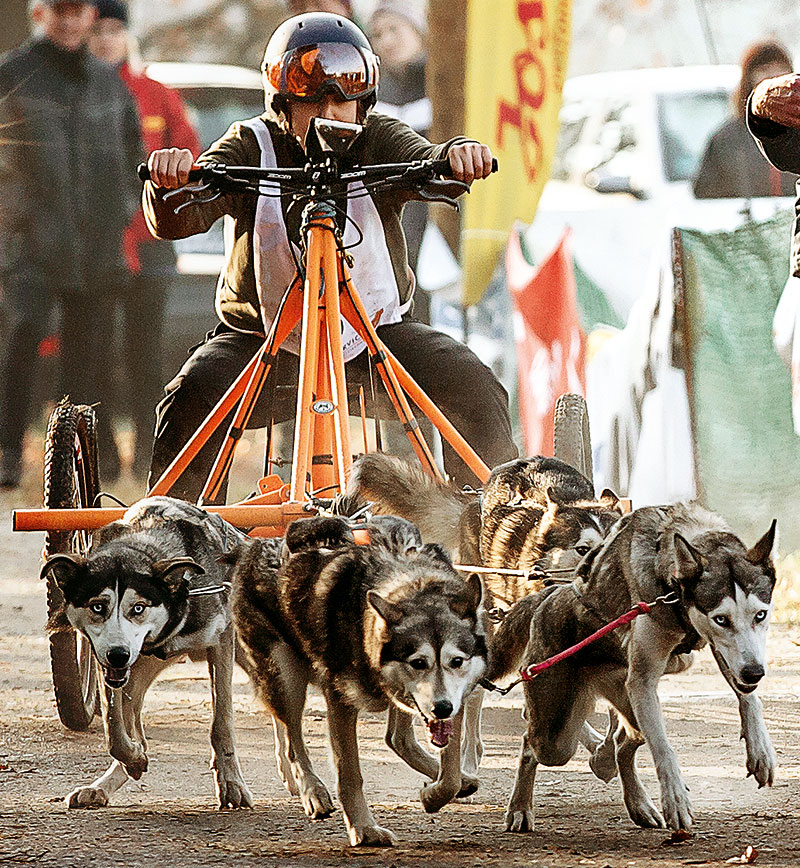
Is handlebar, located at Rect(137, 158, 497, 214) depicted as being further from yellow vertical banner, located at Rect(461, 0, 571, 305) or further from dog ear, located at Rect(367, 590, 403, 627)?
yellow vertical banner, located at Rect(461, 0, 571, 305)

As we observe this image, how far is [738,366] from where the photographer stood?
9.58 m

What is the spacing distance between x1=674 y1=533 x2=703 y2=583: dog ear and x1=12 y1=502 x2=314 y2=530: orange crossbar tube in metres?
1.36

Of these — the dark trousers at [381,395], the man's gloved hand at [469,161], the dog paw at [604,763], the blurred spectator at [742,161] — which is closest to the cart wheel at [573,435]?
the dark trousers at [381,395]

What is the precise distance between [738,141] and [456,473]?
5.91 metres

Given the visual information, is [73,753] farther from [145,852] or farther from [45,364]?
[45,364]

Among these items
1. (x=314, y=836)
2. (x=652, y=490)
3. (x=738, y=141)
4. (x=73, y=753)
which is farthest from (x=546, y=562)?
(x=738, y=141)

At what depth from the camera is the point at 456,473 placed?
5633mm

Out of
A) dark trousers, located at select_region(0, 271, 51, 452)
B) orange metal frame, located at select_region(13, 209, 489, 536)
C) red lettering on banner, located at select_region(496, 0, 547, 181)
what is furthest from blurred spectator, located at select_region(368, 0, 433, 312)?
orange metal frame, located at select_region(13, 209, 489, 536)

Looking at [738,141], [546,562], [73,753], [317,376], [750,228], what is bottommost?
[73,753]

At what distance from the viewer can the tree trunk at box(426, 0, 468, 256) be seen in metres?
11.5

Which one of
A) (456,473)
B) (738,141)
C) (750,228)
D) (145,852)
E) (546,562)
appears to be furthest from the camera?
(738,141)

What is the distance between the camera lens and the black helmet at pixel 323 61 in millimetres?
5473

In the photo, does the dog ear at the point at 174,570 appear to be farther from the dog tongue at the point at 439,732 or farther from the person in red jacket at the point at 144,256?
the person in red jacket at the point at 144,256

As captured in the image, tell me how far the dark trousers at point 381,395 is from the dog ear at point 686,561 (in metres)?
1.88
